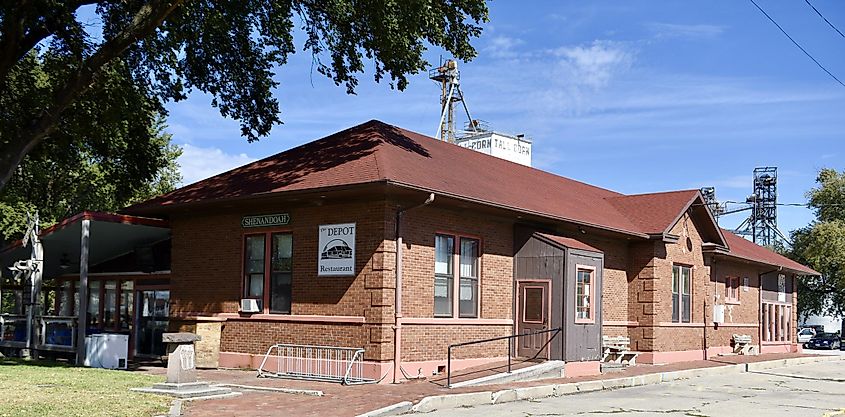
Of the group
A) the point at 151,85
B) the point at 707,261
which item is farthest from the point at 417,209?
the point at 707,261

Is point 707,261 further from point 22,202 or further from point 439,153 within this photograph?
point 22,202

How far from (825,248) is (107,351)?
4723 cm

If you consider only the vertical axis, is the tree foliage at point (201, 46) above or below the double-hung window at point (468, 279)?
above

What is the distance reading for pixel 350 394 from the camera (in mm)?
15742

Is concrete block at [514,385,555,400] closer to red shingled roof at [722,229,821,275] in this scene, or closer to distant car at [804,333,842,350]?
red shingled roof at [722,229,821,275]

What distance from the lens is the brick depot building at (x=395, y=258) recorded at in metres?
18.2

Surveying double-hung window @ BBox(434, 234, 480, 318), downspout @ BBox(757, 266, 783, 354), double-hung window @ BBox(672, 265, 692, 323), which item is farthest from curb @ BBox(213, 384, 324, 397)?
downspout @ BBox(757, 266, 783, 354)

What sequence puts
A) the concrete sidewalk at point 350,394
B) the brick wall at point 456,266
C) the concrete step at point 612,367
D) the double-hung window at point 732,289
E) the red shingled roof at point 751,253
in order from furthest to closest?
the red shingled roof at point 751,253 → the double-hung window at point 732,289 → the concrete step at point 612,367 → the brick wall at point 456,266 → the concrete sidewalk at point 350,394

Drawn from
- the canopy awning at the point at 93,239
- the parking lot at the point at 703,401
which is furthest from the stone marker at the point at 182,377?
the canopy awning at the point at 93,239

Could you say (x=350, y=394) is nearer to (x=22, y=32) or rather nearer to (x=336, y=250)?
(x=336, y=250)

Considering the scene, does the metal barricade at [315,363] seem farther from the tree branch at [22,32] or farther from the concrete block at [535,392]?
the tree branch at [22,32]

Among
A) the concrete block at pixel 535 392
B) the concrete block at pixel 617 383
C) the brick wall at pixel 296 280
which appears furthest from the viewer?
the concrete block at pixel 617 383

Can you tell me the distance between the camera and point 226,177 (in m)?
22.4

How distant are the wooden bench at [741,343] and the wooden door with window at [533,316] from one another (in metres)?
14.5
